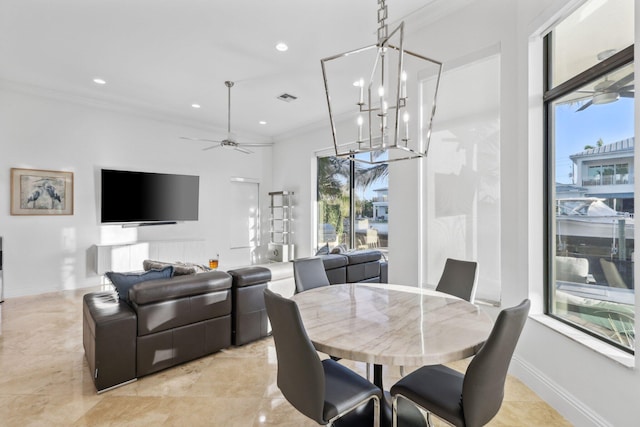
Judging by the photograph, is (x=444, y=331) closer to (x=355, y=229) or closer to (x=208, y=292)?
(x=208, y=292)

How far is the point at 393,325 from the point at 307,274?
1201 mm

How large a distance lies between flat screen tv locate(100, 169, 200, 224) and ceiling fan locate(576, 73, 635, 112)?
6.26 m

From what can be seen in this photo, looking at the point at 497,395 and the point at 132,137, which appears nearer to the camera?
the point at 497,395

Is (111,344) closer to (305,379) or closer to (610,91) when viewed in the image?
(305,379)

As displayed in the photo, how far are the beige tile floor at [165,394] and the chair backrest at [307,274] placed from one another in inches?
29.8

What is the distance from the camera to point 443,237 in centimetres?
322

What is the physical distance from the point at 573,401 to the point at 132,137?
694 centimetres

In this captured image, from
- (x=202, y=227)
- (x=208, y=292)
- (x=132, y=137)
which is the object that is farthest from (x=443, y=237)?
(x=132, y=137)

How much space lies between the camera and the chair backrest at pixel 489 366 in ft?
4.11

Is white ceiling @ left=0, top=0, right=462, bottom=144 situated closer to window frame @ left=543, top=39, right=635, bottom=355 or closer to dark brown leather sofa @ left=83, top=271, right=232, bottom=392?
window frame @ left=543, top=39, right=635, bottom=355

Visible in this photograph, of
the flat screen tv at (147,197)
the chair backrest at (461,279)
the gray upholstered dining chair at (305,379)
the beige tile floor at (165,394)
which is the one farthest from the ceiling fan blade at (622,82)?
the flat screen tv at (147,197)

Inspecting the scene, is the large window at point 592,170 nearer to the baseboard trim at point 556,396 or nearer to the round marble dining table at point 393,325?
the baseboard trim at point 556,396

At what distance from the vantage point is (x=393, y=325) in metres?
1.60

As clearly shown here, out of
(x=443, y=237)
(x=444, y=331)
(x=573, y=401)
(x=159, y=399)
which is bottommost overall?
(x=159, y=399)
